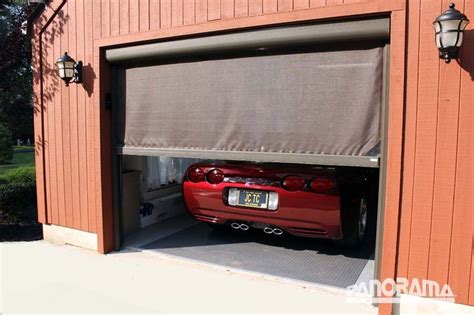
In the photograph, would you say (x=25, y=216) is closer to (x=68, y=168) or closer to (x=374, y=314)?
(x=68, y=168)

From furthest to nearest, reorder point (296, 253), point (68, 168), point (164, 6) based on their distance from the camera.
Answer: point (68, 168)
point (296, 253)
point (164, 6)

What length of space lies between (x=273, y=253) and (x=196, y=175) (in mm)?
1251

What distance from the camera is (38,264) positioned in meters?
3.90

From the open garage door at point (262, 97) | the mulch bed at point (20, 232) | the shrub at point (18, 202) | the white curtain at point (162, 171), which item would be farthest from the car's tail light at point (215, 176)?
the shrub at point (18, 202)

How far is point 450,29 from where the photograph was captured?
7.54 feet

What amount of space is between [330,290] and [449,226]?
1.15 metres

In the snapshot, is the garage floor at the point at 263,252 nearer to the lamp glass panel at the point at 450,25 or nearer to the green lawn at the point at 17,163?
the lamp glass panel at the point at 450,25

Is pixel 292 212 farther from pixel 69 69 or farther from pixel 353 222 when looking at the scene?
pixel 69 69

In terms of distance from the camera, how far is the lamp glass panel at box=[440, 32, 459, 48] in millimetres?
2299

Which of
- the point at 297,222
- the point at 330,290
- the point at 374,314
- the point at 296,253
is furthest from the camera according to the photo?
the point at 296,253

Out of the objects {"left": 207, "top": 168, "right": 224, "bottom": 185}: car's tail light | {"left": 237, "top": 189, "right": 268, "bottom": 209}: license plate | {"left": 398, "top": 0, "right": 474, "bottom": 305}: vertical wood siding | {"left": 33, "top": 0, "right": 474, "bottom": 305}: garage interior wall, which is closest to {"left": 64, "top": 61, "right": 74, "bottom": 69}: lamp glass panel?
{"left": 33, "top": 0, "right": 474, "bottom": 305}: garage interior wall

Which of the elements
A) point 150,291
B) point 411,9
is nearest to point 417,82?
point 411,9

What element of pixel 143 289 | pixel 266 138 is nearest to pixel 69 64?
pixel 266 138

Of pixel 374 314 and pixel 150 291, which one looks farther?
pixel 150 291
